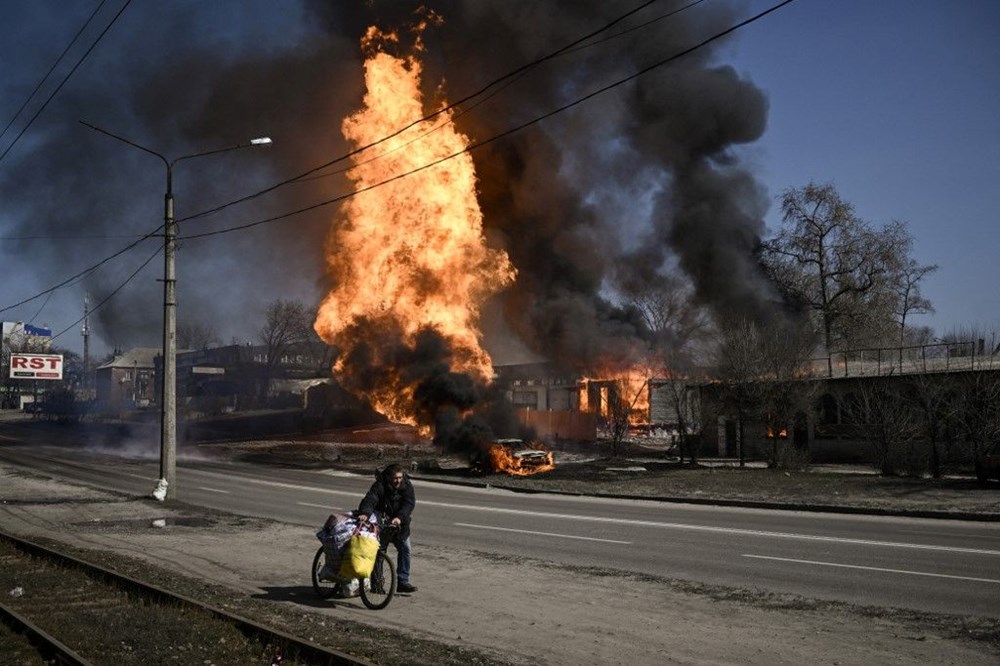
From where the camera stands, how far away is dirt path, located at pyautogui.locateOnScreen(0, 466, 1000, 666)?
25.8ft

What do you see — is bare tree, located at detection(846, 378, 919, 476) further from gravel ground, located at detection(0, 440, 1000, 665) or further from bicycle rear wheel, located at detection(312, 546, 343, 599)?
bicycle rear wheel, located at detection(312, 546, 343, 599)

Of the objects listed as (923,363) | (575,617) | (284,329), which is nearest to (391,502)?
(575,617)

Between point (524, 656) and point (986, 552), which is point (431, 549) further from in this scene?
point (986, 552)

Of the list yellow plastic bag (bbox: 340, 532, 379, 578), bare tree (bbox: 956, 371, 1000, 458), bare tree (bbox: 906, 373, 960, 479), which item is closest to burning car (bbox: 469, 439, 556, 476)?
bare tree (bbox: 906, 373, 960, 479)

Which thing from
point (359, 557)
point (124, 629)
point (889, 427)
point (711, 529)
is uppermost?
point (889, 427)

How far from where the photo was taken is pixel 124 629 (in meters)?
8.83

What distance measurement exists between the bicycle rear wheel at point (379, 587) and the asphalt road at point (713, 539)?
377 cm

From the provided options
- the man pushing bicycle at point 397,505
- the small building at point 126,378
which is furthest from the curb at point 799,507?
the small building at point 126,378

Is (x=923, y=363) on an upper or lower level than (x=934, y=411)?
upper

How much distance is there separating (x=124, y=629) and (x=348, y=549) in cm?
227

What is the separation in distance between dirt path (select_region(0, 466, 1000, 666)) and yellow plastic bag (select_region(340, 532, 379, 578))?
1.35ft

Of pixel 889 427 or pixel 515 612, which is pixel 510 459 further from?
pixel 515 612

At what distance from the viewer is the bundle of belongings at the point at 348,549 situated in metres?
9.74

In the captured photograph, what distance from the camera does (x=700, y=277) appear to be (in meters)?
45.7
